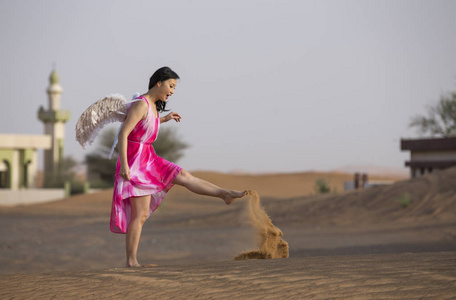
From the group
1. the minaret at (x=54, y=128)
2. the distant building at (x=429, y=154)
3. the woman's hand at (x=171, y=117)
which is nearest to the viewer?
the woman's hand at (x=171, y=117)

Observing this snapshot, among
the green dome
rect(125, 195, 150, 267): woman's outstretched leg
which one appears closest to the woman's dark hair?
rect(125, 195, 150, 267): woman's outstretched leg

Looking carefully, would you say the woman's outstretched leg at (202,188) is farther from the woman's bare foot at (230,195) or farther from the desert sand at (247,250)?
the desert sand at (247,250)

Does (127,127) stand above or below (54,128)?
below

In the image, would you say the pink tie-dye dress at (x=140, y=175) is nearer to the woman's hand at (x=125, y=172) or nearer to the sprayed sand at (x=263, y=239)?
the woman's hand at (x=125, y=172)

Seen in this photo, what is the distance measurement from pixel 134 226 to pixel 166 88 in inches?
54.5

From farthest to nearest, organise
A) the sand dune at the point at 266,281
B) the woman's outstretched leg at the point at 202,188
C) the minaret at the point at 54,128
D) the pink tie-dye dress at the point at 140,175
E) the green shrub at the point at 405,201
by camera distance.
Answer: the minaret at the point at 54,128 → the green shrub at the point at 405,201 → the woman's outstretched leg at the point at 202,188 → the pink tie-dye dress at the point at 140,175 → the sand dune at the point at 266,281

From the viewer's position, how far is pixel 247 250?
687cm

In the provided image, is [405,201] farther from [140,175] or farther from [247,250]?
[140,175]

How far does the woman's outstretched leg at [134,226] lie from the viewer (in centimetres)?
617

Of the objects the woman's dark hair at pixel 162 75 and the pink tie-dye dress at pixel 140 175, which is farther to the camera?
the woman's dark hair at pixel 162 75

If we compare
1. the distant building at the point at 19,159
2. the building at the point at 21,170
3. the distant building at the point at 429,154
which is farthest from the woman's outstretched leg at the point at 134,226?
the distant building at the point at 19,159

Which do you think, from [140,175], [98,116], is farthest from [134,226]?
[98,116]

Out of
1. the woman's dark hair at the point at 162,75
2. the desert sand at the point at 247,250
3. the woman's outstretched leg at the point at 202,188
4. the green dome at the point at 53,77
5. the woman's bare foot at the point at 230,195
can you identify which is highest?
the green dome at the point at 53,77

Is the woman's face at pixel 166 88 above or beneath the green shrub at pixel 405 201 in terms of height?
above
